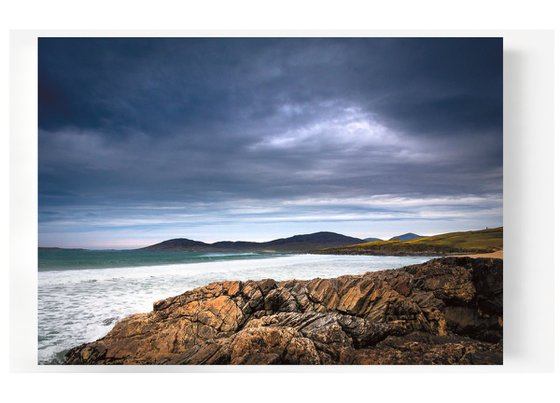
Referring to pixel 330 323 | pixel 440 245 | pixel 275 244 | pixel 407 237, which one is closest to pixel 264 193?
pixel 275 244

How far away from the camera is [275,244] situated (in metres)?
4.07

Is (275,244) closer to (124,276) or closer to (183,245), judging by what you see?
(183,245)

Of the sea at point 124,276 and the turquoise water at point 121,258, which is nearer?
the sea at point 124,276

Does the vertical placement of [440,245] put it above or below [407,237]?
below

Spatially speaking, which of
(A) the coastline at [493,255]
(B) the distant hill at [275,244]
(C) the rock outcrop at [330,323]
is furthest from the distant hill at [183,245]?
(A) the coastline at [493,255]

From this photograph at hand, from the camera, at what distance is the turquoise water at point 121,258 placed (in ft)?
11.9

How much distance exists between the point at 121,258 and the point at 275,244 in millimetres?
2099

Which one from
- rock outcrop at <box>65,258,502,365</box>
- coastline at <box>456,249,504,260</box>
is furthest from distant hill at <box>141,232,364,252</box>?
coastline at <box>456,249,504,260</box>

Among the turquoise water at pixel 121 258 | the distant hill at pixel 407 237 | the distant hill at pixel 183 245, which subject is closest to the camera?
the turquoise water at pixel 121 258

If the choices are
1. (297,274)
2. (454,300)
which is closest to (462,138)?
(454,300)

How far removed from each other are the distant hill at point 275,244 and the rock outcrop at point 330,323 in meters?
0.47

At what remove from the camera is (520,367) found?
11.7 ft

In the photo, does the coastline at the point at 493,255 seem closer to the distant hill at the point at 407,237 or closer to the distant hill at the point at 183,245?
the distant hill at the point at 407,237
